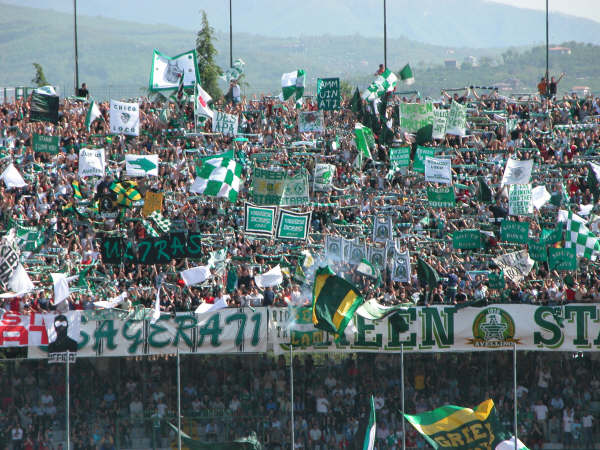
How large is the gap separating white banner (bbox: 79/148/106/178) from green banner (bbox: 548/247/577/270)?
14457 millimetres

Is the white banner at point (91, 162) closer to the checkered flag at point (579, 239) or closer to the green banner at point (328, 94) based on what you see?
the green banner at point (328, 94)

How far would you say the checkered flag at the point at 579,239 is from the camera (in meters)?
32.9

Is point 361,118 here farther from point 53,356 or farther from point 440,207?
point 53,356

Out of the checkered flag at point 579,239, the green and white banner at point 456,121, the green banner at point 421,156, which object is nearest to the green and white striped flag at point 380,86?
the green and white banner at point 456,121

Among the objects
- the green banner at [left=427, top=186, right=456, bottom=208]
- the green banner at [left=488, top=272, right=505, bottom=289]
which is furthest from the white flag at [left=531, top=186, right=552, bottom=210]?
the green banner at [left=488, top=272, right=505, bottom=289]

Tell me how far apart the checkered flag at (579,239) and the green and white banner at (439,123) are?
8.17m

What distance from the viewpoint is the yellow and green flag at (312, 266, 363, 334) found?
89.0 ft

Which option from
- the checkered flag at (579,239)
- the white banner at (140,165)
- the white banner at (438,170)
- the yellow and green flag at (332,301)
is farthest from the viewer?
the white banner at (140,165)

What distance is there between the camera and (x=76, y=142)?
40844 millimetres

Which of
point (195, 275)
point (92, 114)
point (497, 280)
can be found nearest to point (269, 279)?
point (195, 275)

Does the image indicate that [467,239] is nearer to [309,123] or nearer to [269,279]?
[269,279]

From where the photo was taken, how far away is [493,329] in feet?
103

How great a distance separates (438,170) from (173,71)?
11014mm

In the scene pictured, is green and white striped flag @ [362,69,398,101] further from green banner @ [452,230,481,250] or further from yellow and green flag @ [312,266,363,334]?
yellow and green flag @ [312,266,363,334]
